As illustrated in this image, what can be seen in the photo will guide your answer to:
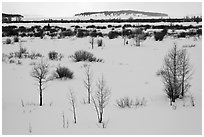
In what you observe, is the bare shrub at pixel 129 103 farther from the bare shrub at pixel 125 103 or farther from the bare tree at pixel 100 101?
the bare tree at pixel 100 101

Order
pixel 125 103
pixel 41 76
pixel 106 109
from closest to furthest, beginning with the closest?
1. pixel 106 109
2. pixel 125 103
3. pixel 41 76

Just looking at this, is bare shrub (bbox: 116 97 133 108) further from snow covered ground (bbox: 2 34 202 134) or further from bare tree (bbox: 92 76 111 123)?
bare tree (bbox: 92 76 111 123)

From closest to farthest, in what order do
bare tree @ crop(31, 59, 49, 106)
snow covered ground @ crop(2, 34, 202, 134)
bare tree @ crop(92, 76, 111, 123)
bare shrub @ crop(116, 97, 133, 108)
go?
snow covered ground @ crop(2, 34, 202, 134)
bare tree @ crop(92, 76, 111, 123)
bare shrub @ crop(116, 97, 133, 108)
bare tree @ crop(31, 59, 49, 106)

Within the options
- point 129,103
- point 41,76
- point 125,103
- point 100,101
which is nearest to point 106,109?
point 100,101

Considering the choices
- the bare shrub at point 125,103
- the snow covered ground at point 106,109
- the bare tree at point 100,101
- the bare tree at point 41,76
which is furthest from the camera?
the bare tree at point 41,76

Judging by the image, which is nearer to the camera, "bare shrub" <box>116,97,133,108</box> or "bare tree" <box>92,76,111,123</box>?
"bare tree" <box>92,76,111,123</box>

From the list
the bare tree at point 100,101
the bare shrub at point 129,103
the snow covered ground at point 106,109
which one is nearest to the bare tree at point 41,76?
the snow covered ground at point 106,109

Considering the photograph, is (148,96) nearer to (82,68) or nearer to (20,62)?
(82,68)

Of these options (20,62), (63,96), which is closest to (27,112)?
(63,96)

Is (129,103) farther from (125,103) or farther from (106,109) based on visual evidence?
(106,109)

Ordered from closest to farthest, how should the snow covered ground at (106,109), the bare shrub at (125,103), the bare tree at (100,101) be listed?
the snow covered ground at (106,109)
the bare tree at (100,101)
the bare shrub at (125,103)

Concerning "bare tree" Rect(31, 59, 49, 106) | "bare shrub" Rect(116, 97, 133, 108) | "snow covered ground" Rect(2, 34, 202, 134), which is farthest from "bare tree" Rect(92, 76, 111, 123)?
"bare tree" Rect(31, 59, 49, 106)

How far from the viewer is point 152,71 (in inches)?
401

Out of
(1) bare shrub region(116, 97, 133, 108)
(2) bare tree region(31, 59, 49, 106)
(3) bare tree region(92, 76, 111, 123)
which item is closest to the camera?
(3) bare tree region(92, 76, 111, 123)
